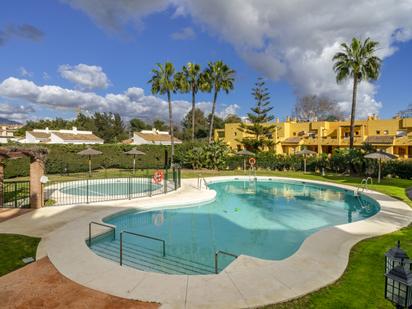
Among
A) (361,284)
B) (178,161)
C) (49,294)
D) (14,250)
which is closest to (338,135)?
(178,161)

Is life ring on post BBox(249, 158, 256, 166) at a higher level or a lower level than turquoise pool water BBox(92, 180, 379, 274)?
higher

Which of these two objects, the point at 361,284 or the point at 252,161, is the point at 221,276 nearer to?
the point at 361,284

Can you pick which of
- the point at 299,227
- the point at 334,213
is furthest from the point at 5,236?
the point at 334,213

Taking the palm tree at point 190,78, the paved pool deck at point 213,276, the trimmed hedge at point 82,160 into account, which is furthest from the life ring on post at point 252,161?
the paved pool deck at point 213,276

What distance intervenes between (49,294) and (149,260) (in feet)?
9.51

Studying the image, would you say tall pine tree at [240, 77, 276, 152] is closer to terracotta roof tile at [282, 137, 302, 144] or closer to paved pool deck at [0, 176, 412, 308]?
terracotta roof tile at [282, 137, 302, 144]

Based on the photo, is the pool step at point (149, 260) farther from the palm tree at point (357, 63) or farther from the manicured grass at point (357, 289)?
the palm tree at point (357, 63)

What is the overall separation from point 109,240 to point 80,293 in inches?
147

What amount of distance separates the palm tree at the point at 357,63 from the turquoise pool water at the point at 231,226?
1077 centimetres

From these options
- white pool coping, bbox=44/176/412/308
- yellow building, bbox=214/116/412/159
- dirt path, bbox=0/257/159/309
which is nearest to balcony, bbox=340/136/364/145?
yellow building, bbox=214/116/412/159

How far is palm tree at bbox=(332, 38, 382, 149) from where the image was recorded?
74.2 feet

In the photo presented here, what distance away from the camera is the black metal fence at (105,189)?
14234mm

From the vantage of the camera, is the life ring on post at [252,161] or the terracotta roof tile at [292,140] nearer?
the life ring on post at [252,161]

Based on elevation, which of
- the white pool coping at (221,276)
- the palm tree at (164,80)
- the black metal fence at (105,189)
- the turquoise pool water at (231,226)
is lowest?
the turquoise pool water at (231,226)
